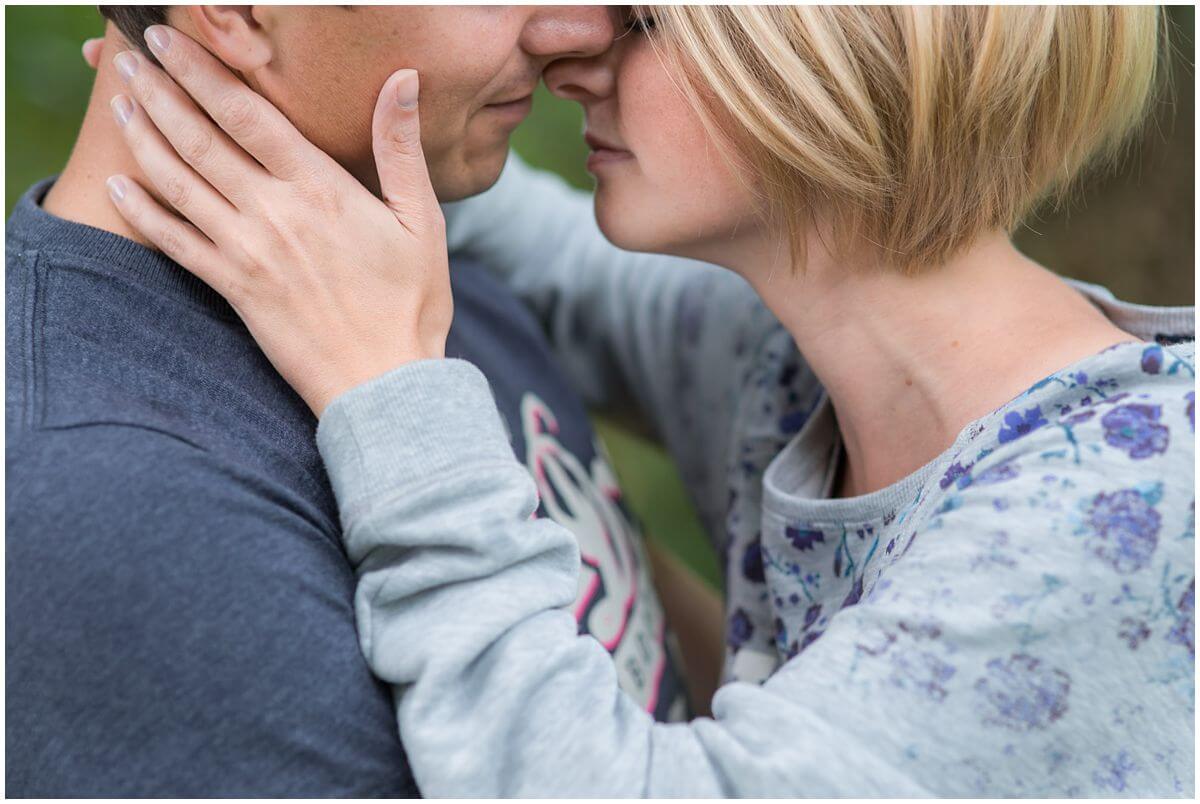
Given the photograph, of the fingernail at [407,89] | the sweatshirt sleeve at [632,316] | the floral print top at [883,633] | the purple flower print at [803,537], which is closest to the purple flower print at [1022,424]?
the floral print top at [883,633]

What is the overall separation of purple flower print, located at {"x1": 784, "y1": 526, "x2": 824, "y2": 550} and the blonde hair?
14.5 inches

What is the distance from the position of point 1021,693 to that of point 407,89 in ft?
2.85

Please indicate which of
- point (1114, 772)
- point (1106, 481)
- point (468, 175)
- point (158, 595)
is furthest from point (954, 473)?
point (158, 595)

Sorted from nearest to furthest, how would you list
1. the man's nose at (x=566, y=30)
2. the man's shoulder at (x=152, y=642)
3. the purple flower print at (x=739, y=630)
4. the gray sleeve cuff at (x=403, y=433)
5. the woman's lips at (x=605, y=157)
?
the man's shoulder at (x=152, y=642) → the gray sleeve cuff at (x=403, y=433) → the man's nose at (x=566, y=30) → the woman's lips at (x=605, y=157) → the purple flower print at (x=739, y=630)

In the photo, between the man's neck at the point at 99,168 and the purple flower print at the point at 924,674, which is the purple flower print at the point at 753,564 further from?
the man's neck at the point at 99,168

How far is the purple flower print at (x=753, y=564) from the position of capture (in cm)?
148

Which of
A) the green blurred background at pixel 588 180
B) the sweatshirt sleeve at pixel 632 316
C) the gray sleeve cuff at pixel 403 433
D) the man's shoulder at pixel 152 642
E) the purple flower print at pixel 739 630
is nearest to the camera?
the man's shoulder at pixel 152 642

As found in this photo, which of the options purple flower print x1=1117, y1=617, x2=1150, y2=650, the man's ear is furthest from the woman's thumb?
purple flower print x1=1117, y1=617, x2=1150, y2=650

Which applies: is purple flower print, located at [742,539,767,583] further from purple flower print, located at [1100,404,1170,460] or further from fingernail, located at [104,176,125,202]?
fingernail, located at [104,176,125,202]

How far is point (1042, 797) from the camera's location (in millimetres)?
923

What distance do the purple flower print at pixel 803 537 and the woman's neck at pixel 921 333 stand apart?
11cm

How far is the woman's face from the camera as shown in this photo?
1.19 metres

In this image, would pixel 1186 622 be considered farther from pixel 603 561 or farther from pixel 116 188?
pixel 116 188

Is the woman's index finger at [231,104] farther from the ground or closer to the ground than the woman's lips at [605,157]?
farther from the ground
